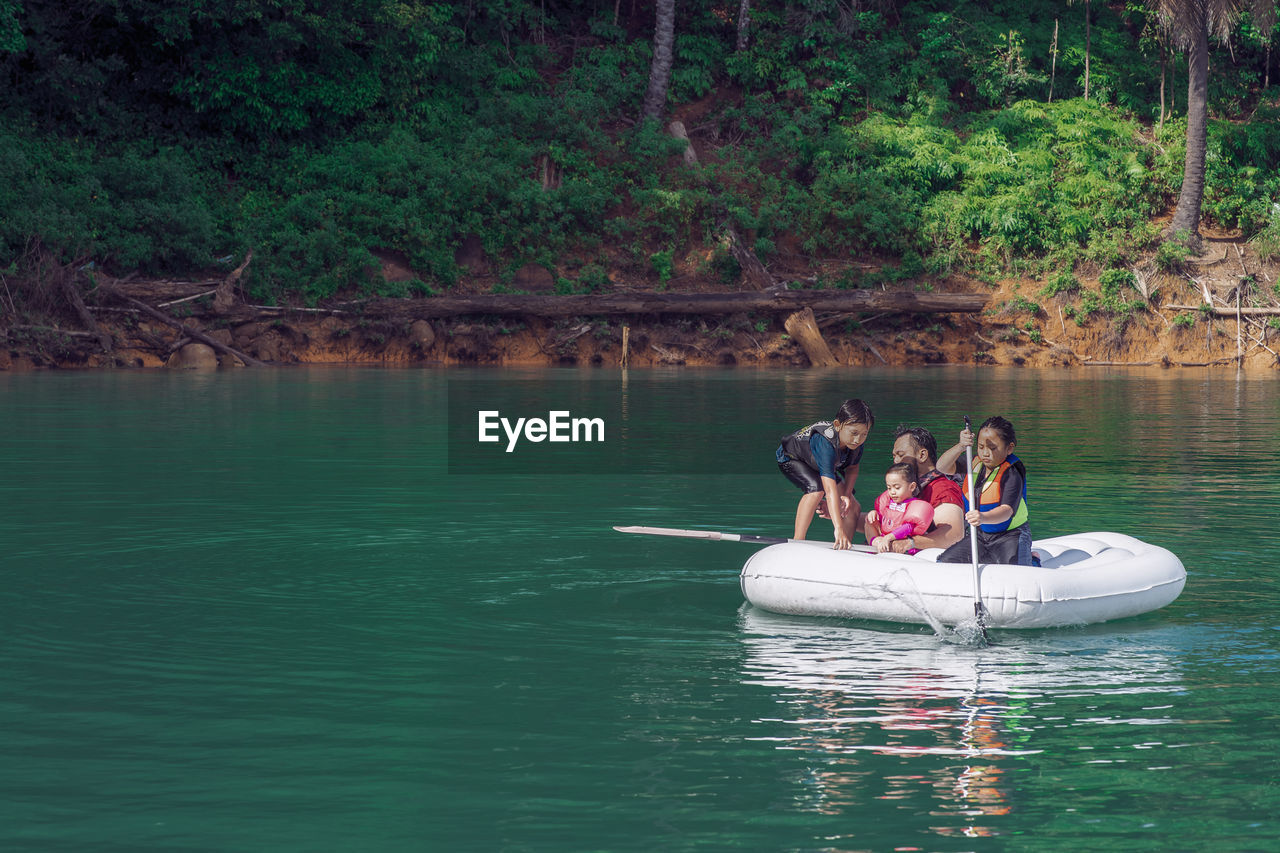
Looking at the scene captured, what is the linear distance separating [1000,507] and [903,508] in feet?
2.59

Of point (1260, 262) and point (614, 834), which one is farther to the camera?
point (1260, 262)

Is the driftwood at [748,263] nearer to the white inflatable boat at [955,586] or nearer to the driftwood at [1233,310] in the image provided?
the driftwood at [1233,310]

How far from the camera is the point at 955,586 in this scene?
7.80 m

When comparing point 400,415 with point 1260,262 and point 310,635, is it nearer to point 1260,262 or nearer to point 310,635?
point 310,635

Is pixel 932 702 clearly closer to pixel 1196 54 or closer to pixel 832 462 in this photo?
pixel 832 462

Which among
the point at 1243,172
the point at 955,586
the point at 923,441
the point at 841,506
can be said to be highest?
the point at 1243,172

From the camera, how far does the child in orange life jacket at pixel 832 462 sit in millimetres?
9156

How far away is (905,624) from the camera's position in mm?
8094

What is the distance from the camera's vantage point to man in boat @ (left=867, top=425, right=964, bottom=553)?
885 centimetres

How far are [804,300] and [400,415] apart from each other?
1537cm

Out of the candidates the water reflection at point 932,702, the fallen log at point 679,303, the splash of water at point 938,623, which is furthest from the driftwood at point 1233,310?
the splash of water at point 938,623

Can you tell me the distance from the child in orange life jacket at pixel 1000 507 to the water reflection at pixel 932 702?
546 mm

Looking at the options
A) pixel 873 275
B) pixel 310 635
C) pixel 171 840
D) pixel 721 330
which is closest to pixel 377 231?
pixel 721 330

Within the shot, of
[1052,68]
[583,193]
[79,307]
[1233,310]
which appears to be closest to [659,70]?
[583,193]
